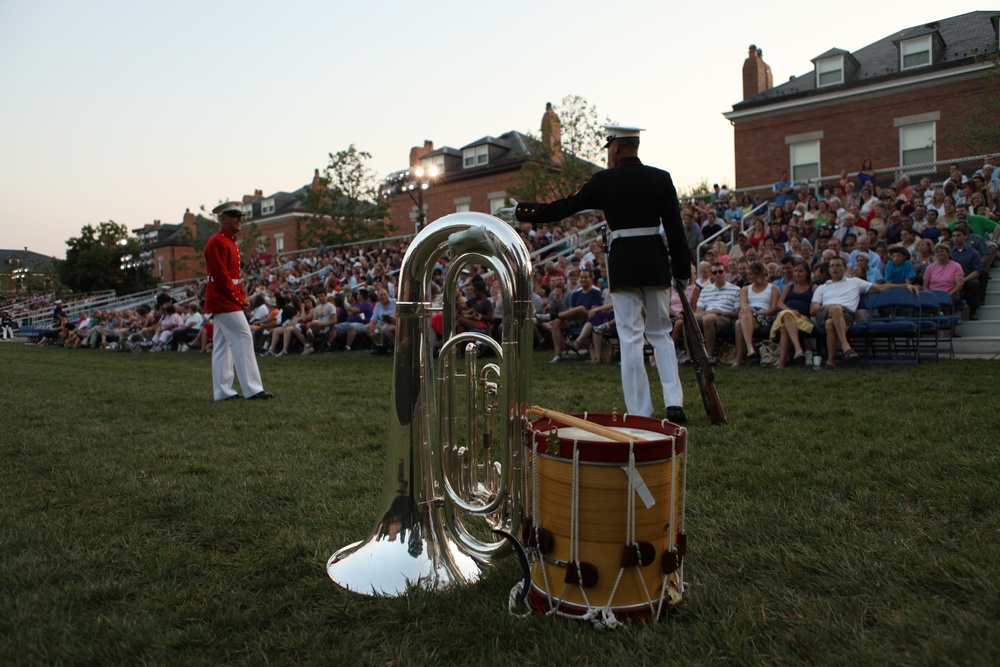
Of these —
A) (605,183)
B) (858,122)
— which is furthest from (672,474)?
(858,122)

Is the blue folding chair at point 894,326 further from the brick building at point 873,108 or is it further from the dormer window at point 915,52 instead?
the dormer window at point 915,52

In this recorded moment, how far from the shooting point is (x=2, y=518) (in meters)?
3.39

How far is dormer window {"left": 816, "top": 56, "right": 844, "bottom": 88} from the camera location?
27.0 m

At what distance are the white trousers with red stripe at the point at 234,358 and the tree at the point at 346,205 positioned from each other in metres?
33.5

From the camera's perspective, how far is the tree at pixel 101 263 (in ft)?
162

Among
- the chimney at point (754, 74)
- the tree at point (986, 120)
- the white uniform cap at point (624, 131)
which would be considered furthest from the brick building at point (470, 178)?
the white uniform cap at point (624, 131)

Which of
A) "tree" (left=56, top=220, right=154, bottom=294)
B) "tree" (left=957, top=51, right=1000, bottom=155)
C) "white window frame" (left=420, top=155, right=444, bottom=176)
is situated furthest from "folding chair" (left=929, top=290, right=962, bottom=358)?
"tree" (left=56, top=220, right=154, bottom=294)

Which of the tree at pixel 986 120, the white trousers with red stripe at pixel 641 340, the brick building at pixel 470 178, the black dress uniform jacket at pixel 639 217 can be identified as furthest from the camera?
the brick building at pixel 470 178

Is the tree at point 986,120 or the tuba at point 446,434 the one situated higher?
the tree at point 986,120

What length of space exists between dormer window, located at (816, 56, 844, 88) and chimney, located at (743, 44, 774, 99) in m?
3.35

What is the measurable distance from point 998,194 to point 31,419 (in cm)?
1480

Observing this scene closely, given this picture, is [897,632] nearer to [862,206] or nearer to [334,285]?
[862,206]

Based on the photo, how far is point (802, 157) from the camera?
27797mm

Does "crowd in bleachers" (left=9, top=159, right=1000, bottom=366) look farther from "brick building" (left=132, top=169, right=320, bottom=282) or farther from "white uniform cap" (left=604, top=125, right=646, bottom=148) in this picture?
"brick building" (left=132, top=169, right=320, bottom=282)
